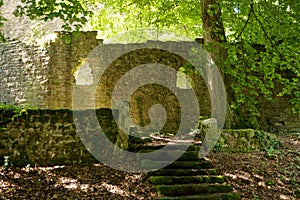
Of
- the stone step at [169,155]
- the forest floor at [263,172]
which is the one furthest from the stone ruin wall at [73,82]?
the stone step at [169,155]

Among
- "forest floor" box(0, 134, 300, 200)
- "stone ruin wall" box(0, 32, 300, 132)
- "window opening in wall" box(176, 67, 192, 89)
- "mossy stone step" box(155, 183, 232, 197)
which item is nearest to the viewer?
"forest floor" box(0, 134, 300, 200)

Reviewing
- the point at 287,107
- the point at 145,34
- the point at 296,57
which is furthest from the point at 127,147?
the point at 145,34

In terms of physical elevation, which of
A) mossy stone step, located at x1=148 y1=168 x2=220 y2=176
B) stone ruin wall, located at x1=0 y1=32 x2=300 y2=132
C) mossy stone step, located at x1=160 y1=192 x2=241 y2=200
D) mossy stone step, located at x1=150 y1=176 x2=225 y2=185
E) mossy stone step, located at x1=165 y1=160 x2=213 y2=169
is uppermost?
stone ruin wall, located at x1=0 y1=32 x2=300 y2=132

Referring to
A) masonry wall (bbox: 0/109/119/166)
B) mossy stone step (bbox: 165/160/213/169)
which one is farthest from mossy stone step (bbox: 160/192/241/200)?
masonry wall (bbox: 0/109/119/166)

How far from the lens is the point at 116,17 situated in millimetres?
14719

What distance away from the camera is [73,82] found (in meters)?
11.8

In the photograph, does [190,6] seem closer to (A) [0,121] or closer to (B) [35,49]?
(B) [35,49]

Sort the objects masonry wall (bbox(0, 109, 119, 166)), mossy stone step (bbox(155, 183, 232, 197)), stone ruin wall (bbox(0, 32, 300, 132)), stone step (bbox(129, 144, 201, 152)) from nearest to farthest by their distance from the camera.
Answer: mossy stone step (bbox(155, 183, 232, 197)), masonry wall (bbox(0, 109, 119, 166)), stone step (bbox(129, 144, 201, 152)), stone ruin wall (bbox(0, 32, 300, 132))

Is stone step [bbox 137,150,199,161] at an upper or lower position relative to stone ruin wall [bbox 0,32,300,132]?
lower

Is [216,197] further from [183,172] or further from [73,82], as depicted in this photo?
[73,82]

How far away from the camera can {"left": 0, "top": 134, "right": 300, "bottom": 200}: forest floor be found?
5125 mm

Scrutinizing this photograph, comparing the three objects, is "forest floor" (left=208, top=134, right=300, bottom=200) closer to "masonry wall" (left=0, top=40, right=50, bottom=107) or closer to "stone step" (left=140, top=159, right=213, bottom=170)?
"stone step" (left=140, top=159, right=213, bottom=170)

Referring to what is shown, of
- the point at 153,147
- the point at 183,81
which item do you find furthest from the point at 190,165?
the point at 183,81

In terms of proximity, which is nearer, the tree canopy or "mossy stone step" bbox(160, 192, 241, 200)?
"mossy stone step" bbox(160, 192, 241, 200)
